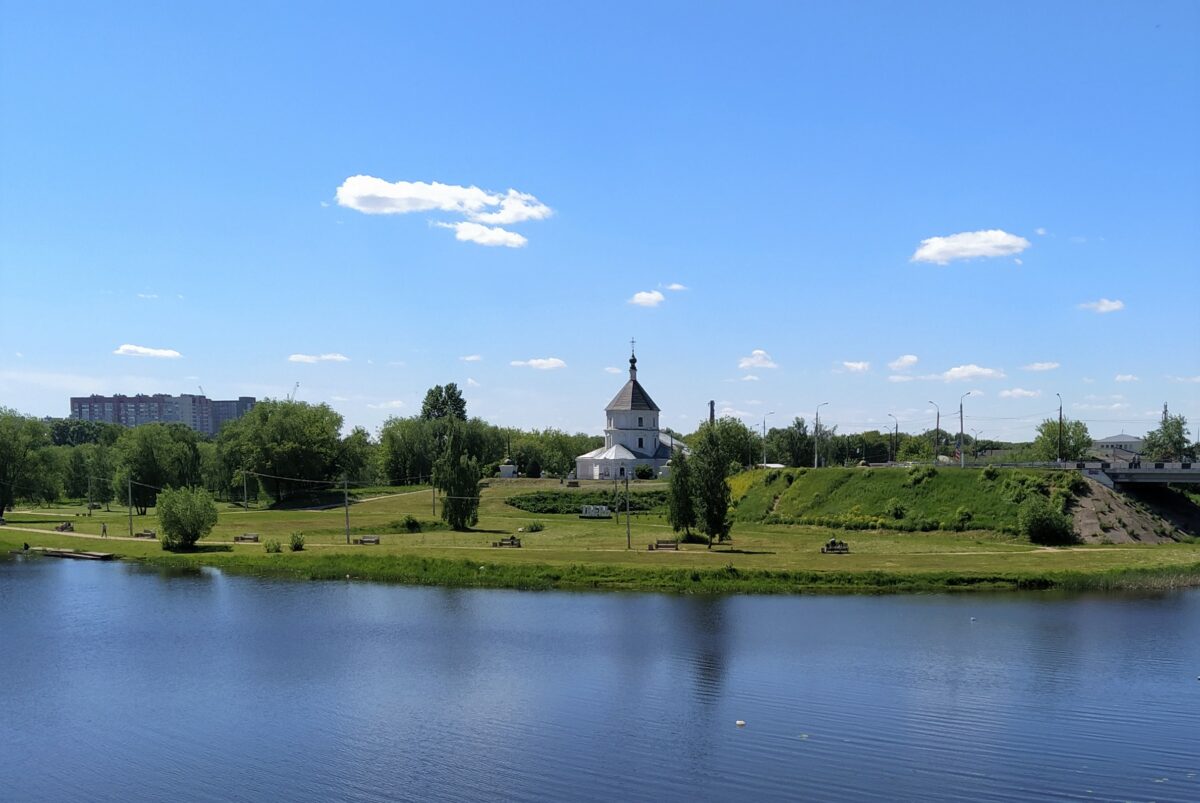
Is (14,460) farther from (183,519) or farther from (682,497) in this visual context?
(682,497)

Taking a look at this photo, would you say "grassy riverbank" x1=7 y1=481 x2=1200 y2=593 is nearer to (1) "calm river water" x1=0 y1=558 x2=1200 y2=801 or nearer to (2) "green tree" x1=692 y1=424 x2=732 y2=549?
(2) "green tree" x1=692 y1=424 x2=732 y2=549

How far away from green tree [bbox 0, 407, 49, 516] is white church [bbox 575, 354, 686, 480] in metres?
63.4

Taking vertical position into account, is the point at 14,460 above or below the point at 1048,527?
above

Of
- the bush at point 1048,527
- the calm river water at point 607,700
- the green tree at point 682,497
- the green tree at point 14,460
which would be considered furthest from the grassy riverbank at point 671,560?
the green tree at point 14,460

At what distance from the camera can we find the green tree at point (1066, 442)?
129875 millimetres

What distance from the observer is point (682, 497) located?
7000 centimetres

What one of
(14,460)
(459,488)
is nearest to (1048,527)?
(459,488)

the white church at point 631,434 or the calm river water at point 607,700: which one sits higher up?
the white church at point 631,434

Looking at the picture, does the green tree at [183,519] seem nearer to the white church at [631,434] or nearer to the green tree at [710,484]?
the green tree at [710,484]

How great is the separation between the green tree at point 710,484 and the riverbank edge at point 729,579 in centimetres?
1220

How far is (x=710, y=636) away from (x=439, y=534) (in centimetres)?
4228

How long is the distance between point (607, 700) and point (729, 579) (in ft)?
80.4

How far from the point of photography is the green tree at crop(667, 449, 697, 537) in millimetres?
69938

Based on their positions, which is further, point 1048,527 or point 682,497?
point 1048,527
